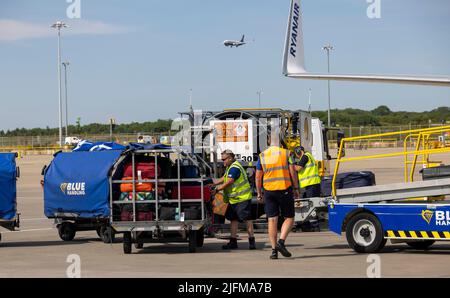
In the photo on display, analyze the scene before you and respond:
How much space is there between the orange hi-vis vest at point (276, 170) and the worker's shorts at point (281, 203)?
0.26 feet

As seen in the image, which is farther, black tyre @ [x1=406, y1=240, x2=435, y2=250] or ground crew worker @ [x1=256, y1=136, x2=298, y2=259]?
black tyre @ [x1=406, y1=240, x2=435, y2=250]

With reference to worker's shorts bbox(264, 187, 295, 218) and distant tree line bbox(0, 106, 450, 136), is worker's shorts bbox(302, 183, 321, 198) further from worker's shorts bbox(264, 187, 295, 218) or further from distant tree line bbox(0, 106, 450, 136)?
distant tree line bbox(0, 106, 450, 136)

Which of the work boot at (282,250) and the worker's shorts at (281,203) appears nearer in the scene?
the work boot at (282,250)

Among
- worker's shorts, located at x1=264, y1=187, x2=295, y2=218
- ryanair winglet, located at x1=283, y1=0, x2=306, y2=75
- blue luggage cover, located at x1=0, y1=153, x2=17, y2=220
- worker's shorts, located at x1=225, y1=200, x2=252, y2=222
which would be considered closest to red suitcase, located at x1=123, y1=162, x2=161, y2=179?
worker's shorts, located at x1=225, y1=200, x2=252, y2=222

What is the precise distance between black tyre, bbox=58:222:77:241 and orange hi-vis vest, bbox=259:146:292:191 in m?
4.91

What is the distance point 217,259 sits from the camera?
13023mm

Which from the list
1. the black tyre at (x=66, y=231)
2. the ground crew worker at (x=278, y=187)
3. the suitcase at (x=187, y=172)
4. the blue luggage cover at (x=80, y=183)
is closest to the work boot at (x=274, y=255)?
the ground crew worker at (x=278, y=187)

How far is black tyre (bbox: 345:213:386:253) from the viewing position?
1322 centimetres

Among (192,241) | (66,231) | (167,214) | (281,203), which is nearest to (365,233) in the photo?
(281,203)

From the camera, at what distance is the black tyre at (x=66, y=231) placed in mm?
16453

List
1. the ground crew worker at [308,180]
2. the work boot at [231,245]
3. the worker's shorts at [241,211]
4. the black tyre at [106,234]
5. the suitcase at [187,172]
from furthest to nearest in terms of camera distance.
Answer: the ground crew worker at [308,180] → the black tyre at [106,234] → the suitcase at [187,172] → the worker's shorts at [241,211] → the work boot at [231,245]

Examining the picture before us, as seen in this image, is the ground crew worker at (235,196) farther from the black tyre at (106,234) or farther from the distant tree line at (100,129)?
the distant tree line at (100,129)

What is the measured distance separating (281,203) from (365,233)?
A: 56.9 inches
